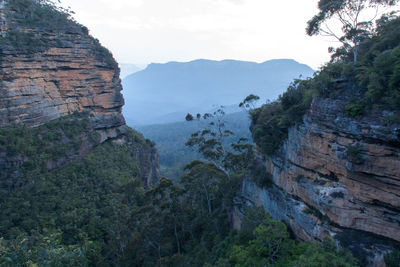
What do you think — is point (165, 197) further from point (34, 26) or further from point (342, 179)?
point (34, 26)

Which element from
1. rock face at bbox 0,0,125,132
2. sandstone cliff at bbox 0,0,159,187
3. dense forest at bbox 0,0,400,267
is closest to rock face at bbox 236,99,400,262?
dense forest at bbox 0,0,400,267

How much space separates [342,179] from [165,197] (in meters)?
15.0

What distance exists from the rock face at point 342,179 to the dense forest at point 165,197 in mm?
605

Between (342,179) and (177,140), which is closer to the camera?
(342,179)

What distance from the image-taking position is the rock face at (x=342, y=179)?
9023mm

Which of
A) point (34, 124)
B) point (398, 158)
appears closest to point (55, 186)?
point (34, 124)

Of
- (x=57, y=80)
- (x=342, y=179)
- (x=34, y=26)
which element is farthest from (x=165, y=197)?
(x=34, y=26)

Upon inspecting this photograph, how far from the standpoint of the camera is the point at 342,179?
1056cm

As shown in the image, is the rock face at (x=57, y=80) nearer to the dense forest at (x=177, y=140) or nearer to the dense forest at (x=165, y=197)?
the dense forest at (x=165, y=197)

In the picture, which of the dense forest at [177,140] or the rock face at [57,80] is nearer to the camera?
the rock face at [57,80]

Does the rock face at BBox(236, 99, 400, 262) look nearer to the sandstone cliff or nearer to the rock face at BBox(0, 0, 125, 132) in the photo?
the sandstone cliff

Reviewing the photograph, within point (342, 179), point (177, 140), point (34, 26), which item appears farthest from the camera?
point (177, 140)

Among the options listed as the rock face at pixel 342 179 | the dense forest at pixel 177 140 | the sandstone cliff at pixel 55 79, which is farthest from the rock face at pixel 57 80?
the rock face at pixel 342 179

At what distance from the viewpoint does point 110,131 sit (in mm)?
34375
